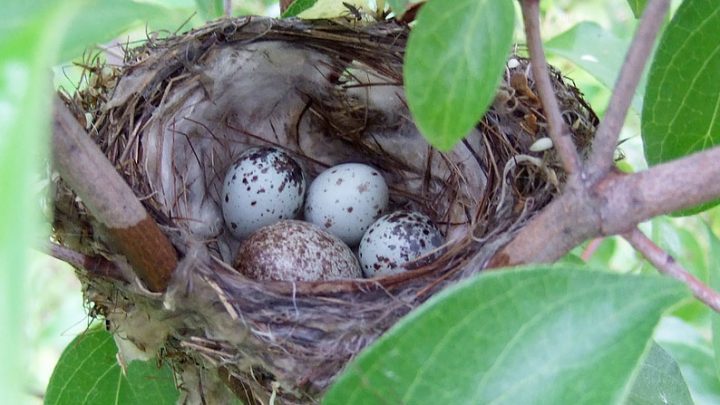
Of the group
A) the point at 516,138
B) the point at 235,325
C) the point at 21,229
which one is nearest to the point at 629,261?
the point at 516,138

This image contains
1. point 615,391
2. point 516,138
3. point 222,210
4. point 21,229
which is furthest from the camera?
point 222,210

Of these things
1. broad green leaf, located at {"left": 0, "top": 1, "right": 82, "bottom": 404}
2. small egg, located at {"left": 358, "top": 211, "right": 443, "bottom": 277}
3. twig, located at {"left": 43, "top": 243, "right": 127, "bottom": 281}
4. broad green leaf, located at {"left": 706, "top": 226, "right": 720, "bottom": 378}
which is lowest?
broad green leaf, located at {"left": 706, "top": 226, "right": 720, "bottom": 378}

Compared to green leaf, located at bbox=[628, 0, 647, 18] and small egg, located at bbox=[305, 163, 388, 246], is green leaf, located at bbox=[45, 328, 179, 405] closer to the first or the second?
small egg, located at bbox=[305, 163, 388, 246]

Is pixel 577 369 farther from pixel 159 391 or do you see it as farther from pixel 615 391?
pixel 159 391

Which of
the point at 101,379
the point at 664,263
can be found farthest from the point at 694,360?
the point at 101,379

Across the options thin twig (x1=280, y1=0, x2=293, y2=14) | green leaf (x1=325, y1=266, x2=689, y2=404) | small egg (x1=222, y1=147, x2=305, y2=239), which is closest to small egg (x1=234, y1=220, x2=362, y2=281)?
small egg (x1=222, y1=147, x2=305, y2=239)

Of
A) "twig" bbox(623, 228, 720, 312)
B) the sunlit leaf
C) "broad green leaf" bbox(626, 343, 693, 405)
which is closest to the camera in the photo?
"twig" bbox(623, 228, 720, 312)

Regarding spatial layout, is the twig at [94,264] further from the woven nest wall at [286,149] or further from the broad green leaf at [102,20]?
the broad green leaf at [102,20]
